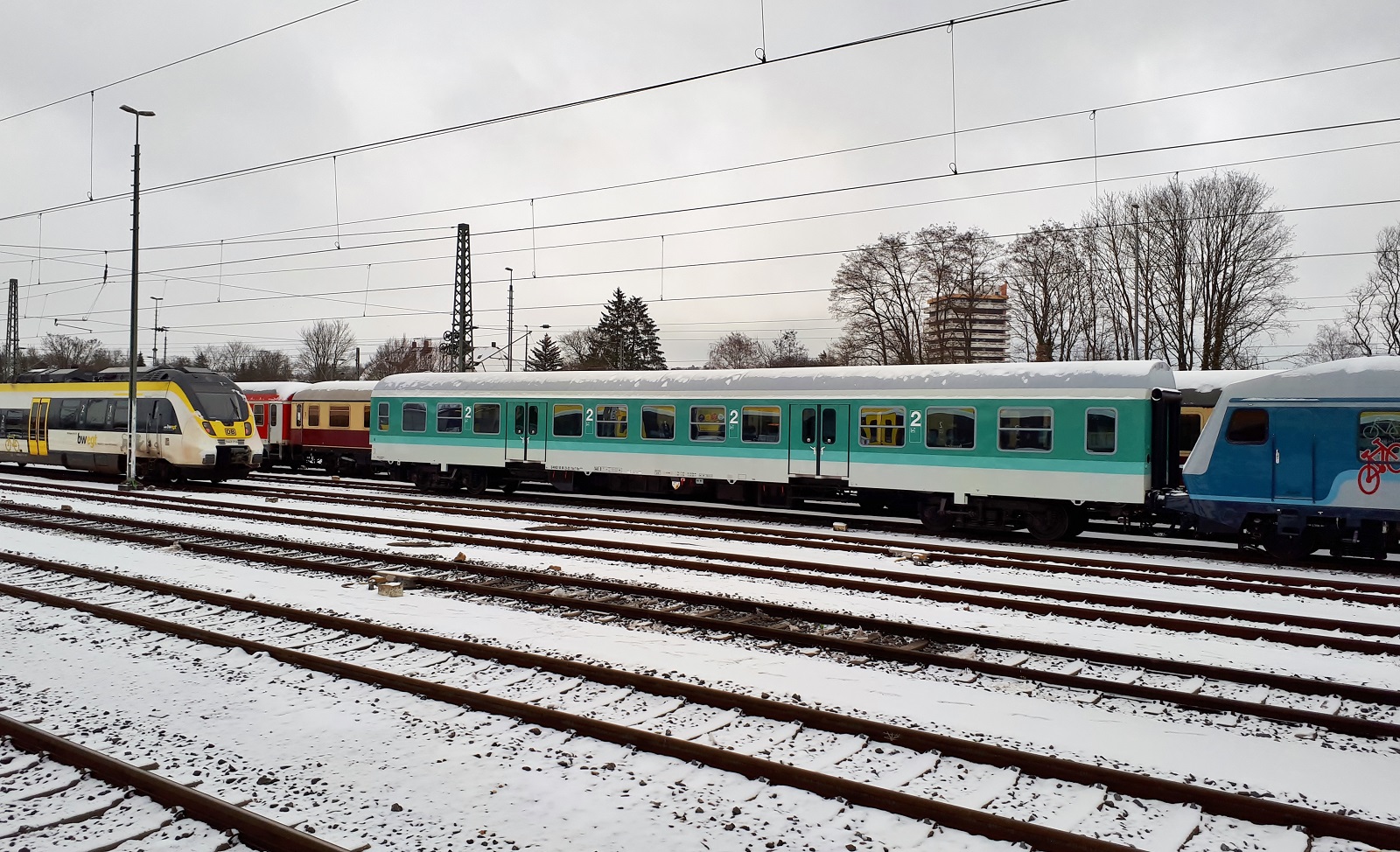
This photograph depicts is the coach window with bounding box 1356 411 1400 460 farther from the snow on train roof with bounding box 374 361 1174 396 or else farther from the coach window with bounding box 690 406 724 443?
the coach window with bounding box 690 406 724 443

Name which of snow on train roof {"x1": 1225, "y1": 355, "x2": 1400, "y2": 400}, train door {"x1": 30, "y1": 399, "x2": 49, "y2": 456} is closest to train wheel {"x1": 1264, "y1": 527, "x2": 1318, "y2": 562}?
snow on train roof {"x1": 1225, "y1": 355, "x2": 1400, "y2": 400}

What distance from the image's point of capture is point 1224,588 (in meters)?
11.4

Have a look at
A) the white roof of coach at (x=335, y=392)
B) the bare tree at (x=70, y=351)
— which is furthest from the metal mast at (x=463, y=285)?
the bare tree at (x=70, y=351)

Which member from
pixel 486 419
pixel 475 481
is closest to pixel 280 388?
pixel 475 481

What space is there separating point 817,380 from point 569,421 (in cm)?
639

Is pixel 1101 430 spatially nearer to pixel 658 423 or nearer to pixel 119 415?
pixel 658 423

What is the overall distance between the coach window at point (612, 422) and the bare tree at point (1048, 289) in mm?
22962

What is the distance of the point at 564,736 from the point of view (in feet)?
19.4

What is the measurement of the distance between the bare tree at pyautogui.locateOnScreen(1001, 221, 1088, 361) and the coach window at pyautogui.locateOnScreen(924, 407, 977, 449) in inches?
902

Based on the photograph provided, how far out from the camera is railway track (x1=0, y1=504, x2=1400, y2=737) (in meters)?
6.70

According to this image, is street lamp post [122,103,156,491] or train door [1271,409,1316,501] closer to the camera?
train door [1271,409,1316,501]

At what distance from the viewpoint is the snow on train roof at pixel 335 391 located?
29141 mm

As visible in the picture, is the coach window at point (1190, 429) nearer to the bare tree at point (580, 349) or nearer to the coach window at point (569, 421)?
the coach window at point (569, 421)

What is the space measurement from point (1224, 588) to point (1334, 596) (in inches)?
44.4
